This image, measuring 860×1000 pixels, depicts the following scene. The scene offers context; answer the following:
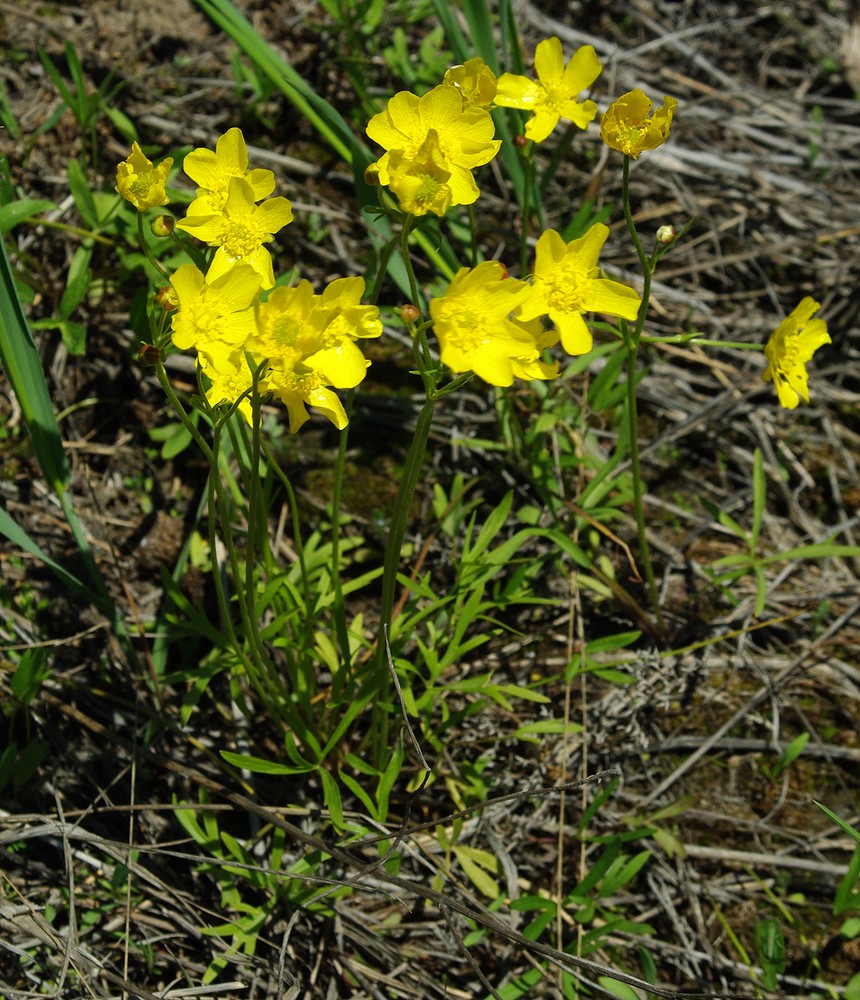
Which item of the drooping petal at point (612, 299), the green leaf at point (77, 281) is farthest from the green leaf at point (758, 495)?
the green leaf at point (77, 281)

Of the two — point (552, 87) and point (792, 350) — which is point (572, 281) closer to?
point (792, 350)

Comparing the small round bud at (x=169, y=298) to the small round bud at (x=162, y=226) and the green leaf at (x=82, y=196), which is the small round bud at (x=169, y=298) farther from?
the green leaf at (x=82, y=196)

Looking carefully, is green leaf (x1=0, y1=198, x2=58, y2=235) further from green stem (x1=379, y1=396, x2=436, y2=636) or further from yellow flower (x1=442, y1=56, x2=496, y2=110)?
green stem (x1=379, y1=396, x2=436, y2=636)

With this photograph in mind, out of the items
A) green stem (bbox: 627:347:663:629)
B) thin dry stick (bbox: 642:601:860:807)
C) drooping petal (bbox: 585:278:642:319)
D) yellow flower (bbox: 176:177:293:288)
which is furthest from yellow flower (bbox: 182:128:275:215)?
thin dry stick (bbox: 642:601:860:807)

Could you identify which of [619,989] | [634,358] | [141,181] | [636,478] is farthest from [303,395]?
[619,989]

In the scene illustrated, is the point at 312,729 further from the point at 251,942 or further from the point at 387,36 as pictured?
the point at 387,36
